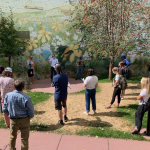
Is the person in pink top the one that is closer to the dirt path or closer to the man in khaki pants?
the dirt path

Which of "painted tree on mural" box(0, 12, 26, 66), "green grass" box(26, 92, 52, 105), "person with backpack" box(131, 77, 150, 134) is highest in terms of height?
"painted tree on mural" box(0, 12, 26, 66)

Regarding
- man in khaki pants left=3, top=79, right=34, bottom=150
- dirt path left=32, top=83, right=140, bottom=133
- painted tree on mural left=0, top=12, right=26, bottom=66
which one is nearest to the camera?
man in khaki pants left=3, top=79, right=34, bottom=150

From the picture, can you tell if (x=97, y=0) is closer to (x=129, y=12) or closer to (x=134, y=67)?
(x=129, y=12)

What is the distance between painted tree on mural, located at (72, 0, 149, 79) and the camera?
371 inches

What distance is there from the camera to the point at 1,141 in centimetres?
421

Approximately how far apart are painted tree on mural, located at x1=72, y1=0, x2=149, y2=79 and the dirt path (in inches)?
125

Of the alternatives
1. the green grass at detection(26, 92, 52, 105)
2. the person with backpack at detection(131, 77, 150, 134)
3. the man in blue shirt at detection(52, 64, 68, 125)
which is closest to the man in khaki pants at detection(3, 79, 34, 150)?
the man in blue shirt at detection(52, 64, 68, 125)

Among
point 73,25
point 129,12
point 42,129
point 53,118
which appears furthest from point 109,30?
point 42,129

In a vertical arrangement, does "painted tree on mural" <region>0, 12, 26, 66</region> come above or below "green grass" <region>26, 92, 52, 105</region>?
above

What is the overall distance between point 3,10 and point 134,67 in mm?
11749

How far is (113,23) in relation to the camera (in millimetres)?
10148

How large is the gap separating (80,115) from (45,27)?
32.2 ft

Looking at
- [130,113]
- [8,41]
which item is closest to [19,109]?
[130,113]

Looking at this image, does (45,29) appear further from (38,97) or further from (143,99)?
(143,99)
